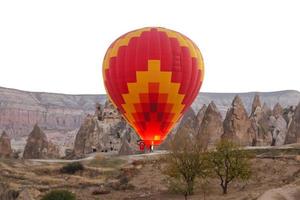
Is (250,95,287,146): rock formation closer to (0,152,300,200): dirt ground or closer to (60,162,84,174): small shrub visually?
(0,152,300,200): dirt ground

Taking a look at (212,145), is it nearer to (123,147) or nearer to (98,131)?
(123,147)

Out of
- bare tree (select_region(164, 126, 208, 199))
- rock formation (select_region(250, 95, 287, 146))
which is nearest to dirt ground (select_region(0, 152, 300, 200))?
bare tree (select_region(164, 126, 208, 199))

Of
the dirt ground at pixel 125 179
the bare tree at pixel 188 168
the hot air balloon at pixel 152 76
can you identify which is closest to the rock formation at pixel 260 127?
the dirt ground at pixel 125 179

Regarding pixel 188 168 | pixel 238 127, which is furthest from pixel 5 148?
pixel 188 168

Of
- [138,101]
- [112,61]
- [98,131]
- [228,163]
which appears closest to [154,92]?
[138,101]

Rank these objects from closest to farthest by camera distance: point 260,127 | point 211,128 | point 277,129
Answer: point 211,128
point 260,127
point 277,129

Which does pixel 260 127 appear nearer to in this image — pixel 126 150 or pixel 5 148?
pixel 126 150
